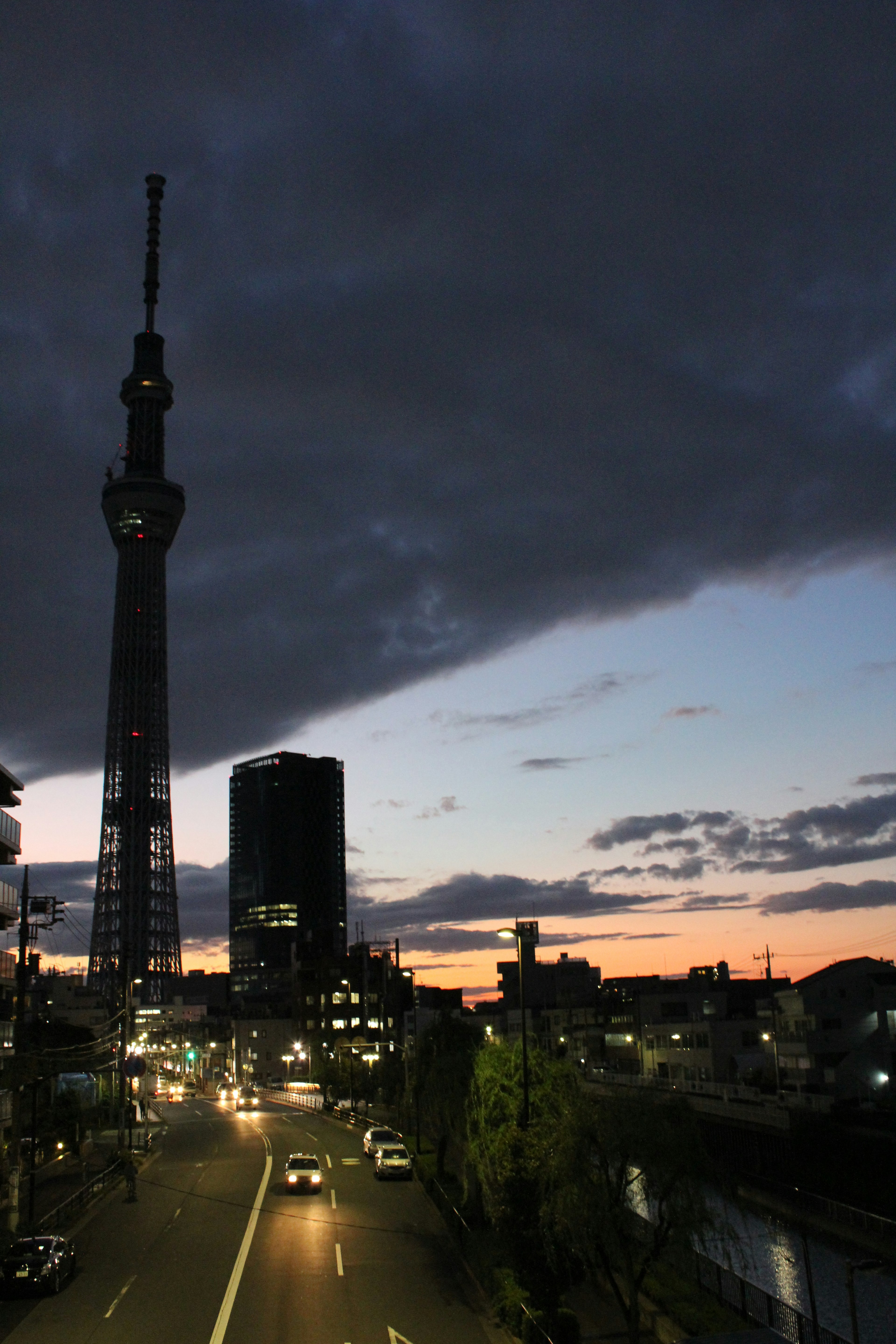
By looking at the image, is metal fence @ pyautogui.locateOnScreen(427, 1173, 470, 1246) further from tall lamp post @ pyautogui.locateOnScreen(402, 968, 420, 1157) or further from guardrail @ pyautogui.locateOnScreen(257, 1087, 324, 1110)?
guardrail @ pyautogui.locateOnScreen(257, 1087, 324, 1110)

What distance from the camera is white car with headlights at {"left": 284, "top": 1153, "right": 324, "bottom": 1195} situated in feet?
148

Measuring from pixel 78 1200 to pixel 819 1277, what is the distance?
101 feet

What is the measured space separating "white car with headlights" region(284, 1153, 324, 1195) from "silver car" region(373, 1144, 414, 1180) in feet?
11.2

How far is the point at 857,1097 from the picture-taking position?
7838cm

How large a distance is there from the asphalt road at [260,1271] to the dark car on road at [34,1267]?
575mm

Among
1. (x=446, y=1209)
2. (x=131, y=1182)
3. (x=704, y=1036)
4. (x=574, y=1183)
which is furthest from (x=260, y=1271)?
(x=704, y=1036)

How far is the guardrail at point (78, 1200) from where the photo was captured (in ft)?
127

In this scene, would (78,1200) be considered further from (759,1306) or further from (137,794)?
(137,794)

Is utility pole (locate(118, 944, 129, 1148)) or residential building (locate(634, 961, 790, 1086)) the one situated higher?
utility pole (locate(118, 944, 129, 1148))

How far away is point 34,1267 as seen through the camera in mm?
29781

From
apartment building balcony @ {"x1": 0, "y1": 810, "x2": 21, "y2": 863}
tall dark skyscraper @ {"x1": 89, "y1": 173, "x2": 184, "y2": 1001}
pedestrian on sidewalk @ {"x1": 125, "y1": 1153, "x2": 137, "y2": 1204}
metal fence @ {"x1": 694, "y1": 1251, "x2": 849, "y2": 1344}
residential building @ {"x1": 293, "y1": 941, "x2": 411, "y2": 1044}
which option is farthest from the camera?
tall dark skyscraper @ {"x1": 89, "y1": 173, "x2": 184, "y2": 1001}

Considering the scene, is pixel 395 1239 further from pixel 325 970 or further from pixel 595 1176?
pixel 325 970

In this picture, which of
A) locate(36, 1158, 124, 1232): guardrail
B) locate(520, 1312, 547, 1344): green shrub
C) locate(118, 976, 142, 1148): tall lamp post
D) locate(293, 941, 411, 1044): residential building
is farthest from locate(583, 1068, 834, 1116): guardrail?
locate(293, 941, 411, 1044): residential building

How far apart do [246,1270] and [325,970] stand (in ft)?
425
